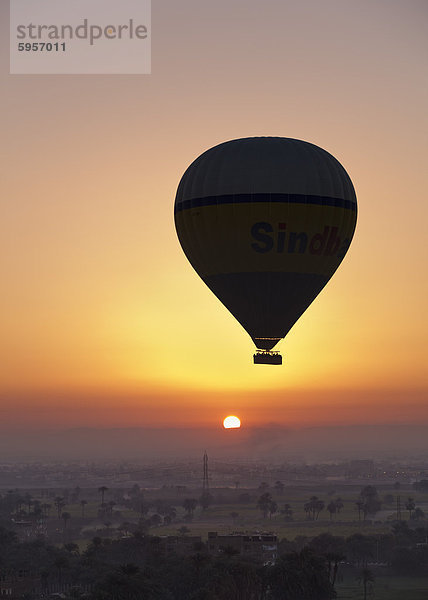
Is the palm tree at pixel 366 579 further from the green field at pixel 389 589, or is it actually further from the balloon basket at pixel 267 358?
the balloon basket at pixel 267 358

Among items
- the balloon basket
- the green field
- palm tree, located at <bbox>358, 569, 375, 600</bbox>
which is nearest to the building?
the green field

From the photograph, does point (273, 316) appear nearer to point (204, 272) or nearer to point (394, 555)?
point (204, 272)

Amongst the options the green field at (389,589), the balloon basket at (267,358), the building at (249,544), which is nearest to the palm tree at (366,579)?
the green field at (389,589)

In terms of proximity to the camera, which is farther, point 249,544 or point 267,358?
point 249,544

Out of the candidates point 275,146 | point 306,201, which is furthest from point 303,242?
point 275,146

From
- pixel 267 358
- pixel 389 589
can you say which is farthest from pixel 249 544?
pixel 267 358

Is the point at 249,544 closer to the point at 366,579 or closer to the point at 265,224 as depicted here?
the point at 366,579

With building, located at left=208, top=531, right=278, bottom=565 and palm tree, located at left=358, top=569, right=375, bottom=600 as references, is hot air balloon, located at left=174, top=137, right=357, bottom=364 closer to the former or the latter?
palm tree, located at left=358, top=569, right=375, bottom=600
